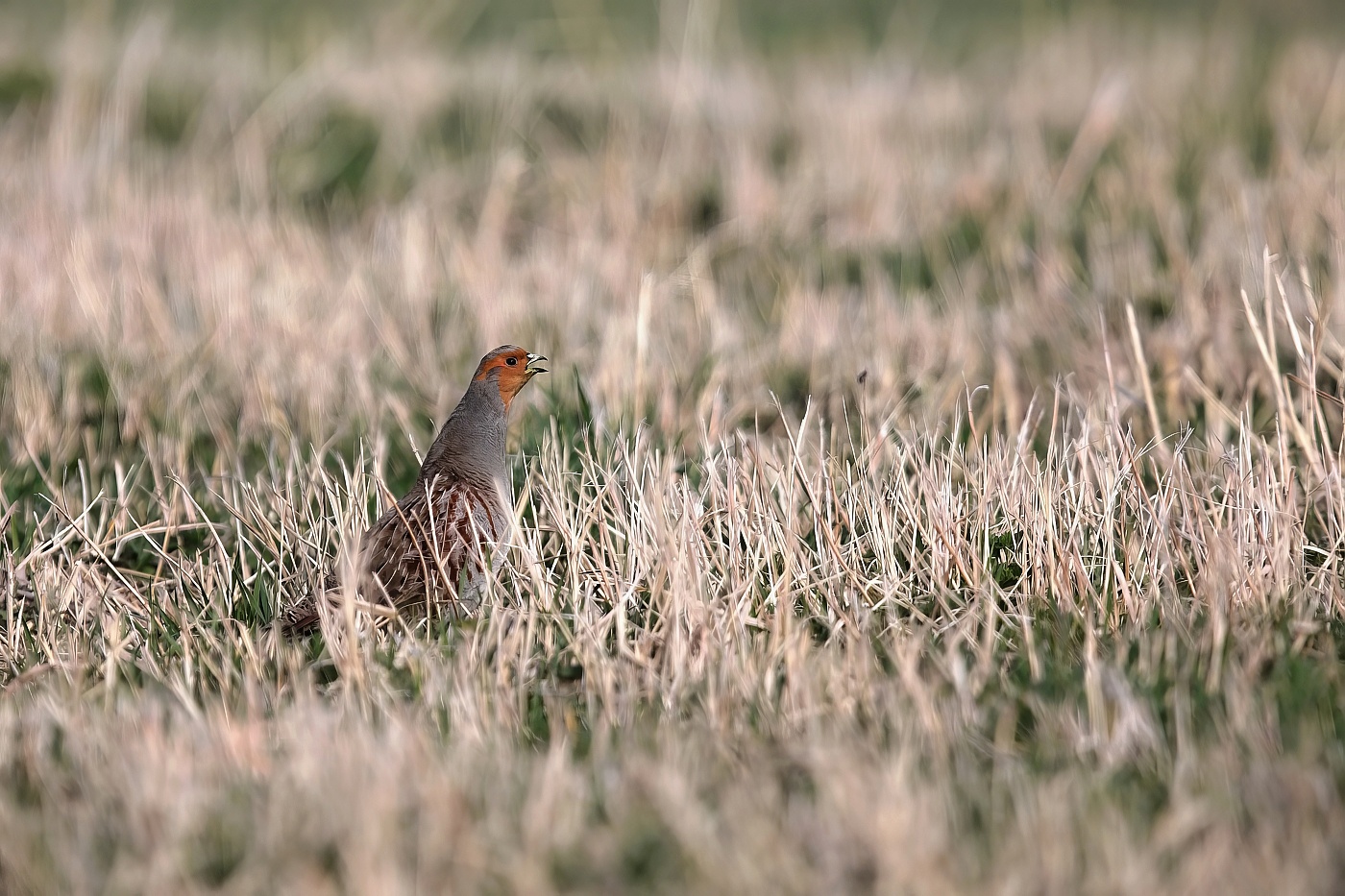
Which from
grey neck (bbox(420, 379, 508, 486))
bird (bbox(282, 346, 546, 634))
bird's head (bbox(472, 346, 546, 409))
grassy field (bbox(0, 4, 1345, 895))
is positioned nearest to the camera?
grassy field (bbox(0, 4, 1345, 895))

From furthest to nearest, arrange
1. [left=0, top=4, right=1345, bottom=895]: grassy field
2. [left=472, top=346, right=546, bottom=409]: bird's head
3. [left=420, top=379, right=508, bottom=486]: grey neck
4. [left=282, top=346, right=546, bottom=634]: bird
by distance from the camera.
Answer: [left=472, top=346, right=546, bottom=409]: bird's head → [left=420, top=379, right=508, bottom=486]: grey neck → [left=282, top=346, right=546, bottom=634]: bird → [left=0, top=4, right=1345, bottom=895]: grassy field

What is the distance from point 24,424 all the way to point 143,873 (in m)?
2.96

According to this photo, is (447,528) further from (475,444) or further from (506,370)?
(506,370)

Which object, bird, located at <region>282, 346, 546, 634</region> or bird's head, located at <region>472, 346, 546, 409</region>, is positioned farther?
bird's head, located at <region>472, 346, 546, 409</region>

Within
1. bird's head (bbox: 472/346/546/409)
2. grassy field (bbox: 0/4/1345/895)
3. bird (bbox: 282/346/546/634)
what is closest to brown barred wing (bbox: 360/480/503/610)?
bird (bbox: 282/346/546/634)

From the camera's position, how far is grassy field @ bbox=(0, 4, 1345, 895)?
2256mm

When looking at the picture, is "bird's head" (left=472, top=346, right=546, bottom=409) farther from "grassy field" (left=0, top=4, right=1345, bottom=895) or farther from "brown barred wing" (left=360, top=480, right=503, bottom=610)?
"brown barred wing" (left=360, top=480, right=503, bottom=610)

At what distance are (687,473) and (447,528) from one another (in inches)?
25.0

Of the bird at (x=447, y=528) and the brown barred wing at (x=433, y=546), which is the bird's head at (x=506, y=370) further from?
the brown barred wing at (x=433, y=546)

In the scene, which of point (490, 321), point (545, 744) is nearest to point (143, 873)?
point (545, 744)

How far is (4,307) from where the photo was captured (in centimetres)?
565

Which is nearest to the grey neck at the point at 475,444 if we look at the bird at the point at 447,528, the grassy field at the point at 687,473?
the bird at the point at 447,528

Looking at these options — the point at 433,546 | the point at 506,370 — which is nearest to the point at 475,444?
the point at 506,370

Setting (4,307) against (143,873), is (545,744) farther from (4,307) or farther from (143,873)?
(4,307)
